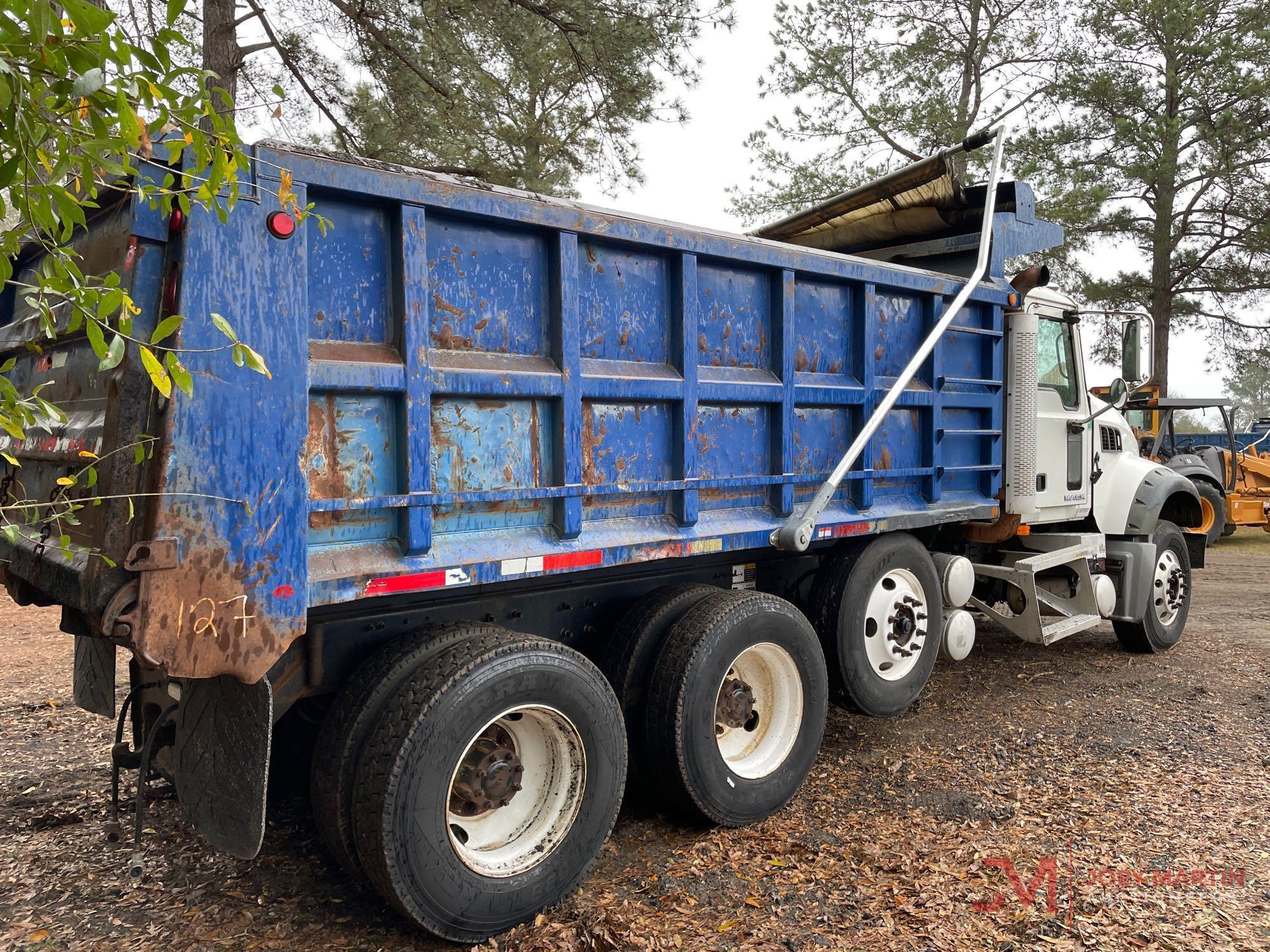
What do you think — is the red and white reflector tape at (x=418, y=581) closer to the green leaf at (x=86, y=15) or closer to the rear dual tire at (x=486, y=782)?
the rear dual tire at (x=486, y=782)

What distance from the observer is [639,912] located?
3.14m

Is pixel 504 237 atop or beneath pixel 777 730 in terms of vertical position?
atop

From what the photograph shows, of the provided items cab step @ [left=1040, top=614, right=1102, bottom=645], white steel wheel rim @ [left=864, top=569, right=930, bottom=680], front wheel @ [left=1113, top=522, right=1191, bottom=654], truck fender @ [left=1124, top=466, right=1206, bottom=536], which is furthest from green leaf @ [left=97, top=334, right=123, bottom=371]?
front wheel @ [left=1113, top=522, right=1191, bottom=654]

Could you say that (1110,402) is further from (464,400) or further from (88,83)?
(88,83)

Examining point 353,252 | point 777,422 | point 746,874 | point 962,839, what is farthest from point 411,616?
point 962,839

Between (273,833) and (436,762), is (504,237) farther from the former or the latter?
(273,833)

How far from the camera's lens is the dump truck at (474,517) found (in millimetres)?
2588

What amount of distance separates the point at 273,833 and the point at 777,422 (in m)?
2.74

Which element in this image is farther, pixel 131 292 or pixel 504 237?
pixel 504 237

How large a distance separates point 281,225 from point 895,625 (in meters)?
3.63

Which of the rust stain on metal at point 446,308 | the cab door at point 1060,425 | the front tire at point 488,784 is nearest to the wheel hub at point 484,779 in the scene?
the front tire at point 488,784

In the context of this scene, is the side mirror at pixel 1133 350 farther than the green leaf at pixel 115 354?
Yes

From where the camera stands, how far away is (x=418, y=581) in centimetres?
294
